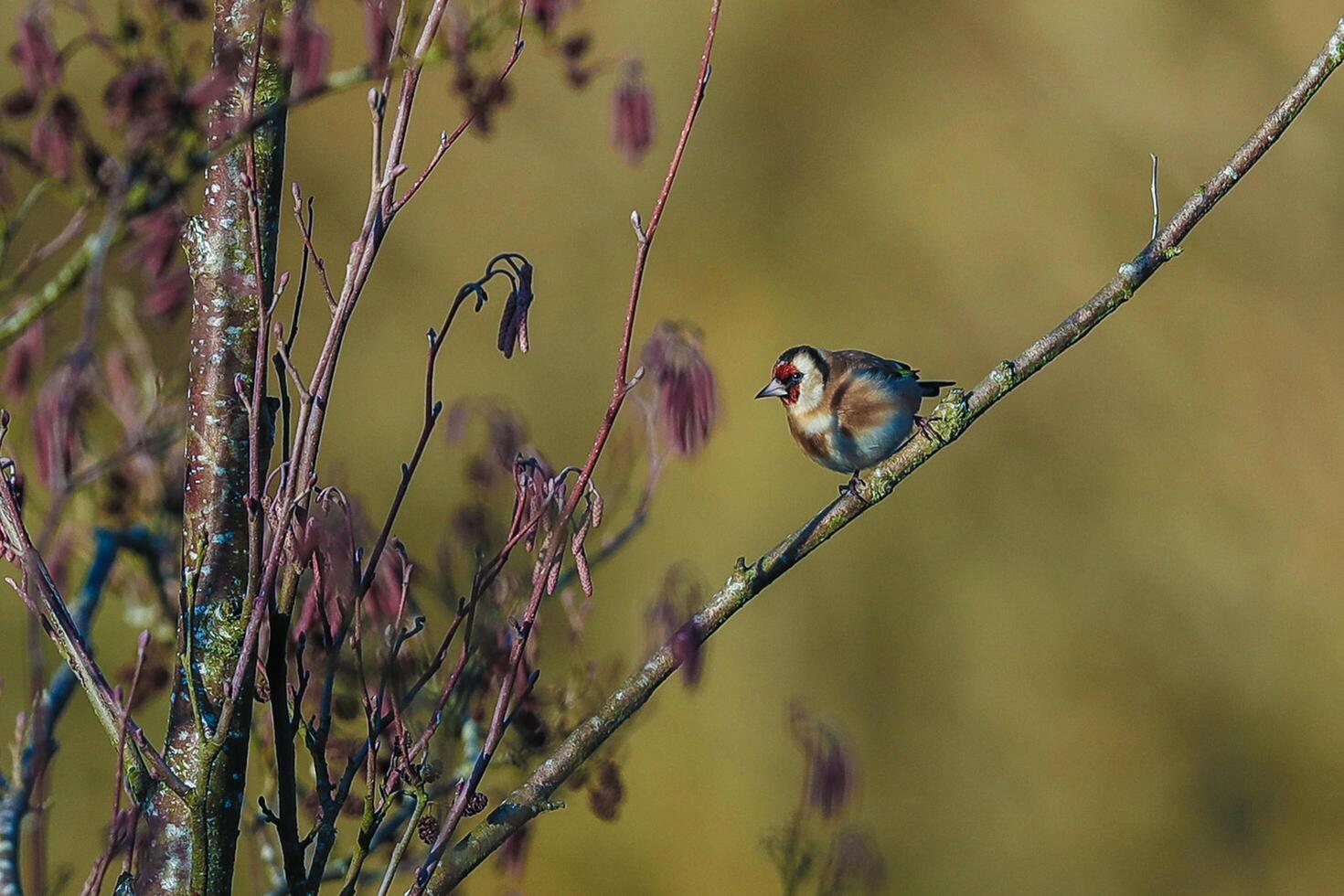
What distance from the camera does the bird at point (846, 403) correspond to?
3.19 meters

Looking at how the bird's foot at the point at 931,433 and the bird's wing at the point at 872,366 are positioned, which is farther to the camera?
the bird's wing at the point at 872,366

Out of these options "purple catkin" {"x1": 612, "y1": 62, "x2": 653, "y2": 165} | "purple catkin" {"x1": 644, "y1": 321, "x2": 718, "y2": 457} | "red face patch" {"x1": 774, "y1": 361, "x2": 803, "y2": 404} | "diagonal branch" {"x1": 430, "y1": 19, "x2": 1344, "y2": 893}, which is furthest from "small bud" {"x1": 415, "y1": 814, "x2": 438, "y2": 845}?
"red face patch" {"x1": 774, "y1": 361, "x2": 803, "y2": 404}

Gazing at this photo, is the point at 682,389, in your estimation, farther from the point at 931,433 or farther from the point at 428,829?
the point at 428,829

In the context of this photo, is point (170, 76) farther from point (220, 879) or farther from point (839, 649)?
point (839, 649)

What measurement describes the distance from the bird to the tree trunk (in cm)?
171

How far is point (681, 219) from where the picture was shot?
5.36 metres

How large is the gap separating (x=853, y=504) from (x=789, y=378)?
5.18 feet

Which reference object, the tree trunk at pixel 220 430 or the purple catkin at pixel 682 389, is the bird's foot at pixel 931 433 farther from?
the tree trunk at pixel 220 430

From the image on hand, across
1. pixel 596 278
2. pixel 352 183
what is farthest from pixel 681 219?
pixel 352 183

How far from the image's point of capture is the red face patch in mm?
3422

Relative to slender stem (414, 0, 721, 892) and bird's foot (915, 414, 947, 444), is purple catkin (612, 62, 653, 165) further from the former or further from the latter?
slender stem (414, 0, 721, 892)

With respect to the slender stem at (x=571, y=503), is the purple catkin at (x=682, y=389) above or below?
above

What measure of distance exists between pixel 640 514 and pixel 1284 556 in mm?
3779

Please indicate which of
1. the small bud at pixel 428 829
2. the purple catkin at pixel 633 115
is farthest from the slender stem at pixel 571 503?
the purple catkin at pixel 633 115
